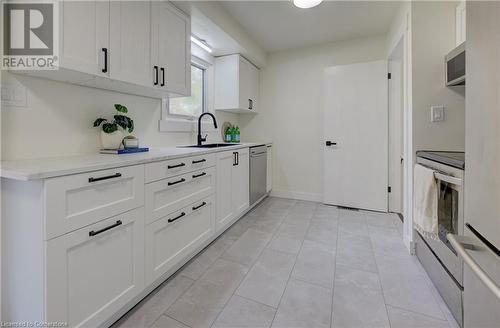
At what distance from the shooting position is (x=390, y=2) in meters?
2.43

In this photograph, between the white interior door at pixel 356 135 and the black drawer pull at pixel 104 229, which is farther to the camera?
the white interior door at pixel 356 135

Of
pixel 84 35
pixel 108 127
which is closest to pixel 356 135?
pixel 108 127

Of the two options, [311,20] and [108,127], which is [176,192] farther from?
[311,20]

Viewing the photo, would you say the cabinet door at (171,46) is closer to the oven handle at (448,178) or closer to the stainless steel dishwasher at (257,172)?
the stainless steel dishwasher at (257,172)

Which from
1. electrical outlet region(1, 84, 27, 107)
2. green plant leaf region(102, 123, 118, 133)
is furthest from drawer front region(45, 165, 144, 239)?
electrical outlet region(1, 84, 27, 107)

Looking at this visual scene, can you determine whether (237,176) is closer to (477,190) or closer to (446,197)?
(446,197)

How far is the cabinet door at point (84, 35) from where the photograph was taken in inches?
49.3

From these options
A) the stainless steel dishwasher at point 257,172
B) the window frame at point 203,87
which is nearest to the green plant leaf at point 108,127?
the window frame at point 203,87

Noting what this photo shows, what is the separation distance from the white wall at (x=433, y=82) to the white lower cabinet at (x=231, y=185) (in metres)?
1.71

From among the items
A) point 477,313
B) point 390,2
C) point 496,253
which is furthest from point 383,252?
point 390,2

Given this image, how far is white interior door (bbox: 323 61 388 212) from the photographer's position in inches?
121

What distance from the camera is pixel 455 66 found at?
1690 mm

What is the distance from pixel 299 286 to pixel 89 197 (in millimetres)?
1396

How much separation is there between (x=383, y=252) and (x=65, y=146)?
8.73 feet
